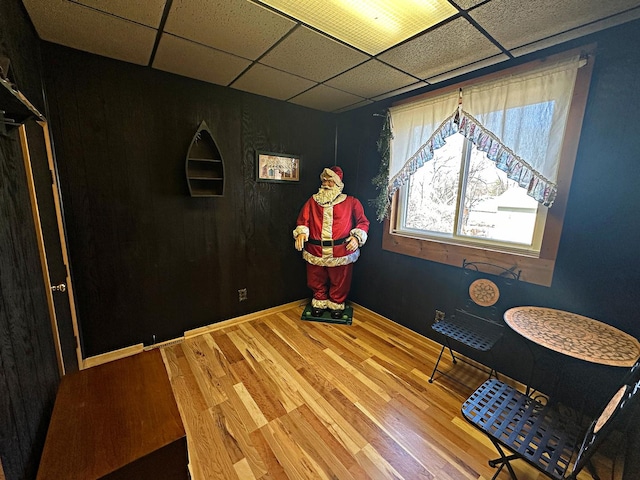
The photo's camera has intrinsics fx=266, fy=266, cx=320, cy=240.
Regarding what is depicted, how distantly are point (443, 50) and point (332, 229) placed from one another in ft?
5.38

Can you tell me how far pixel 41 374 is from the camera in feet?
3.30

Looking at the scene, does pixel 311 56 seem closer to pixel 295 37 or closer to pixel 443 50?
pixel 295 37

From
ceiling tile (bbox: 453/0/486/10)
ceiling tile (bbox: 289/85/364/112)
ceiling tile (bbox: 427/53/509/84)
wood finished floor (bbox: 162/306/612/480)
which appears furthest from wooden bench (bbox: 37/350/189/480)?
ceiling tile (bbox: 427/53/509/84)

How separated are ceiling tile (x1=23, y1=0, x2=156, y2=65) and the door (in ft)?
1.76

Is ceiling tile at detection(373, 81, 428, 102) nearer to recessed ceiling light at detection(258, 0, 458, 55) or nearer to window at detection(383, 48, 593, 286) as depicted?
window at detection(383, 48, 593, 286)

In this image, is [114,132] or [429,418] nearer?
[429,418]

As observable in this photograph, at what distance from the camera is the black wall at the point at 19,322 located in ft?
2.49

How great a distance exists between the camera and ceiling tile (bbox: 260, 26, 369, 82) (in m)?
1.59

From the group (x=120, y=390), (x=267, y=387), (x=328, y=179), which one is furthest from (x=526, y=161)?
(x=120, y=390)

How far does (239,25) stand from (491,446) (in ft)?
8.94

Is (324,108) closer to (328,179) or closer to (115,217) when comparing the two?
(328,179)

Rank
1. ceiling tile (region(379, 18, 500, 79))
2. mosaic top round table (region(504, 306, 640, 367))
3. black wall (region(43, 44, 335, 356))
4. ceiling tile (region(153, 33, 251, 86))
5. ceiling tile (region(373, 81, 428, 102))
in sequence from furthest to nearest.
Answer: ceiling tile (region(373, 81, 428, 102)), black wall (region(43, 44, 335, 356)), ceiling tile (region(153, 33, 251, 86)), ceiling tile (region(379, 18, 500, 79)), mosaic top round table (region(504, 306, 640, 367))

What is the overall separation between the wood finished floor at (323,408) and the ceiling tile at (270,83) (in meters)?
2.27

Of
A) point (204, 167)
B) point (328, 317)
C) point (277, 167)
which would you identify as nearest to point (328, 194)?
point (277, 167)
